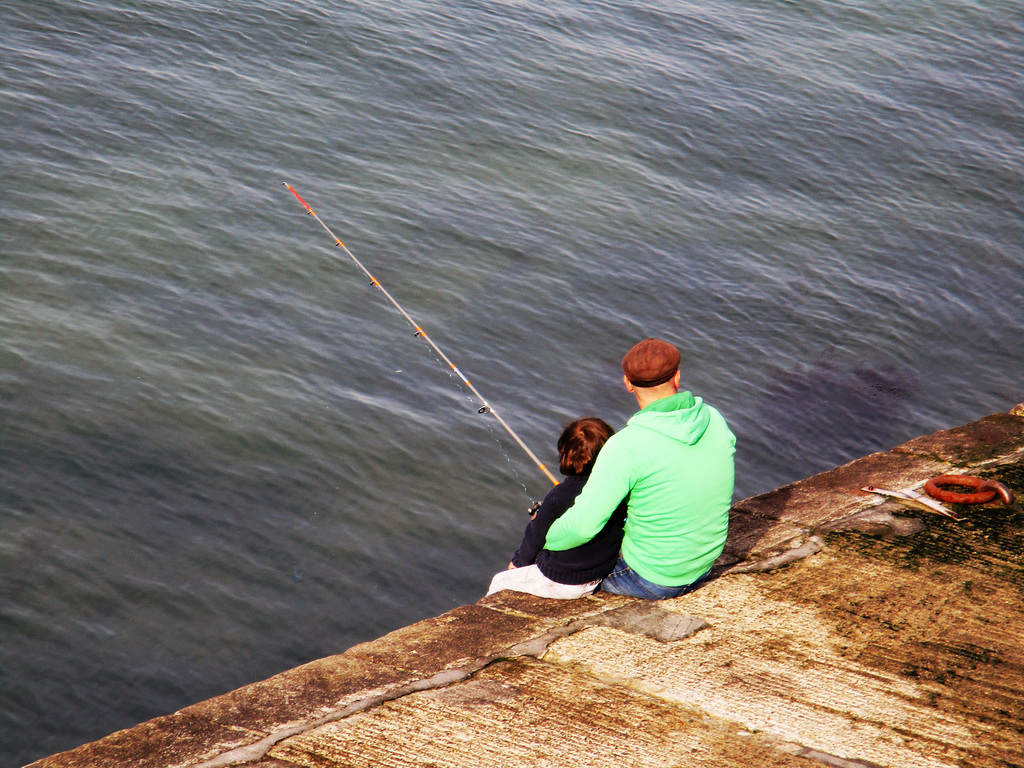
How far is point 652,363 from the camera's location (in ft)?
11.7

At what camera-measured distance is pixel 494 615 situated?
13.4ft

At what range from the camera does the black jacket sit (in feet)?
13.1

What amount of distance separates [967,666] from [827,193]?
13.2 m

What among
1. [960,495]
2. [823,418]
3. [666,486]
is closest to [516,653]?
[666,486]

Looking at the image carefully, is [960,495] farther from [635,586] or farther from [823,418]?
[823,418]

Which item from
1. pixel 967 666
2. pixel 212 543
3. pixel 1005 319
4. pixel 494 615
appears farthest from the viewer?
pixel 1005 319

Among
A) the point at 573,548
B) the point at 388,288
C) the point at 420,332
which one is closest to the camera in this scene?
the point at 573,548

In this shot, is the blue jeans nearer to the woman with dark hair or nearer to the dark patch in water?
the woman with dark hair

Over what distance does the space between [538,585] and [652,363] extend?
1.24m

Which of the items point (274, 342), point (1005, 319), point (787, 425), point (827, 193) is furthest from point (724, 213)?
point (274, 342)

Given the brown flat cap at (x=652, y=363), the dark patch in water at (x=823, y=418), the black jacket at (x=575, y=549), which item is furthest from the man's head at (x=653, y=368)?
the dark patch in water at (x=823, y=418)

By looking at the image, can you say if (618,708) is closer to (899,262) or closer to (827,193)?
(899,262)

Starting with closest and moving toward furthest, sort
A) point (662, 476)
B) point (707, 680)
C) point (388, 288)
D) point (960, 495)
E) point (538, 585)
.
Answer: point (707, 680) < point (662, 476) < point (538, 585) < point (960, 495) < point (388, 288)

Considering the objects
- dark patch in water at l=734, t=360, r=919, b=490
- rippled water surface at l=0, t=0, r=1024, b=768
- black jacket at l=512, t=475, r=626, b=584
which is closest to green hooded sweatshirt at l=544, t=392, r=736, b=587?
black jacket at l=512, t=475, r=626, b=584
